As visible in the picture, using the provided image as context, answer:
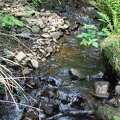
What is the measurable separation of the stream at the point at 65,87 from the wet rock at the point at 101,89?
8 cm

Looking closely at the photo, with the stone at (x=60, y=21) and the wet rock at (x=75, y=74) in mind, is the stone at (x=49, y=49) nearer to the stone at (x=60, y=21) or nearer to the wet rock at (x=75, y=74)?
the wet rock at (x=75, y=74)

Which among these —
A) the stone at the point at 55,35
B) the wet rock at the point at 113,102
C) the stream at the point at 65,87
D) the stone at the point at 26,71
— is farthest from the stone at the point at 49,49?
the wet rock at the point at 113,102

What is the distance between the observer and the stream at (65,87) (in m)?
3.61

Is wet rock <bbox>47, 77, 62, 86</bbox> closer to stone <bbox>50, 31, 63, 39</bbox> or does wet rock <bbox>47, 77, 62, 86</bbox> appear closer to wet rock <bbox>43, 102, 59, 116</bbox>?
wet rock <bbox>43, 102, 59, 116</bbox>

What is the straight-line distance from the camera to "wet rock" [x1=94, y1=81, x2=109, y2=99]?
13.2 feet

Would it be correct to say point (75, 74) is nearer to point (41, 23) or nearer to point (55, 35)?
point (55, 35)

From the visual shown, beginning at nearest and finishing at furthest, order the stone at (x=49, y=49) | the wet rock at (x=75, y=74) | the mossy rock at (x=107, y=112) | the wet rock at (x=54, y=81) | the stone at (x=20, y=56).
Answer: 1. the mossy rock at (x=107, y=112)
2. the wet rock at (x=54, y=81)
3. the wet rock at (x=75, y=74)
4. the stone at (x=20, y=56)
5. the stone at (x=49, y=49)

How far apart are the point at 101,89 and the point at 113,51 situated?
0.63 metres

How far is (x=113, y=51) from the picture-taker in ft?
13.5

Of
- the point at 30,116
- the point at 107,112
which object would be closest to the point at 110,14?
the point at 107,112

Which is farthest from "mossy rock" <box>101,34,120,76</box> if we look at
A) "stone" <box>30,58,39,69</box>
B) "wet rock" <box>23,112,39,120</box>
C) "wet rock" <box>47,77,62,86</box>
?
"wet rock" <box>23,112,39,120</box>

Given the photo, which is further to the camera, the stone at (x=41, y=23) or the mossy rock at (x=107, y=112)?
the stone at (x=41, y=23)

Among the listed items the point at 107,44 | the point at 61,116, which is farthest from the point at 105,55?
the point at 61,116

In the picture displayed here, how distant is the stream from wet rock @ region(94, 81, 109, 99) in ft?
0.26
